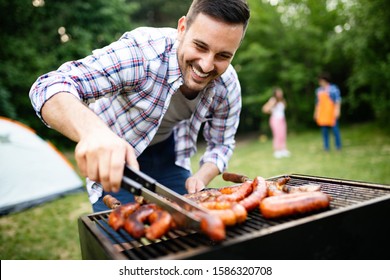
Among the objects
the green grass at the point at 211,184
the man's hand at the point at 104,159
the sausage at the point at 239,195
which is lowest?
the green grass at the point at 211,184

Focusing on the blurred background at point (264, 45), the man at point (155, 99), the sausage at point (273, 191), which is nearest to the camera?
the man at point (155, 99)

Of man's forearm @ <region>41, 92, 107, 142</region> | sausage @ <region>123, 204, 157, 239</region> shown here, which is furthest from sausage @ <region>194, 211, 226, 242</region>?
man's forearm @ <region>41, 92, 107, 142</region>

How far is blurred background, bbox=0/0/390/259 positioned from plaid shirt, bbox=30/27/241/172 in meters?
2.75

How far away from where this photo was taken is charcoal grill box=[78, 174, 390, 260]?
140 cm

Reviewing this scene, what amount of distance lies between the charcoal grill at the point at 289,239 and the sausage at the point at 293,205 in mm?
44

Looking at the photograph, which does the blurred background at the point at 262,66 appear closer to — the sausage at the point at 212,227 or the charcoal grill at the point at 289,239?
the charcoal grill at the point at 289,239

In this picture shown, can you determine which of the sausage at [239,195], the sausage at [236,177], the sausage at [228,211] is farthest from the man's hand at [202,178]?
the sausage at [228,211]

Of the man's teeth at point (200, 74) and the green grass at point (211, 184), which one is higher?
the man's teeth at point (200, 74)

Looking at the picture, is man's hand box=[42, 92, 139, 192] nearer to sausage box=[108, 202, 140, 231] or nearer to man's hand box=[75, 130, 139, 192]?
man's hand box=[75, 130, 139, 192]

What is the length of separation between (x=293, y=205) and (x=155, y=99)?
1.45m

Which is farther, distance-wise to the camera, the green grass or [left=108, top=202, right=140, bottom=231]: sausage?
the green grass

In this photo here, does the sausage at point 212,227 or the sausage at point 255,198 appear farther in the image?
the sausage at point 255,198

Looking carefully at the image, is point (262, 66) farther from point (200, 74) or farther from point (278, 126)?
point (200, 74)

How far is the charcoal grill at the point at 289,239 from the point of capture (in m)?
1.40
